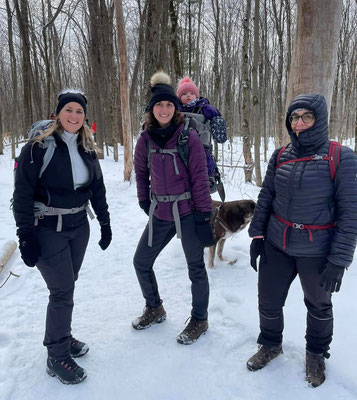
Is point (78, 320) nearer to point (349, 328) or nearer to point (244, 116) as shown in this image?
point (349, 328)

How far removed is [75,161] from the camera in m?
2.40

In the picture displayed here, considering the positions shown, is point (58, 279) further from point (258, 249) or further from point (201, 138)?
point (201, 138)

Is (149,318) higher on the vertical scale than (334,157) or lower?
lower

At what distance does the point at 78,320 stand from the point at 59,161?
1878mm

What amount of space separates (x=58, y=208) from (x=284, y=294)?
1.95m

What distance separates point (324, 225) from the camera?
7.01 feet

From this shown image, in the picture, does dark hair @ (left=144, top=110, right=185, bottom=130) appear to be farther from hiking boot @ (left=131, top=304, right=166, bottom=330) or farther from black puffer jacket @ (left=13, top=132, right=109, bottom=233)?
hiking boot @ (left=131, top=304, right=166, bottom=330)

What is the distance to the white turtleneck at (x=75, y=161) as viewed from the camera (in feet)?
7.76

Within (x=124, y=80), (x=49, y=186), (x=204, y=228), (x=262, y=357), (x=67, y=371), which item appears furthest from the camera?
(x=124, y=80)

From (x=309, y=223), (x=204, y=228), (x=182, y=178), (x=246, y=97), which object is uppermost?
(x=246, y=97)

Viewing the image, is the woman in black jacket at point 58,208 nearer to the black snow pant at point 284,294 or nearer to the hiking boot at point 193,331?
the hiking boot at point 193,331

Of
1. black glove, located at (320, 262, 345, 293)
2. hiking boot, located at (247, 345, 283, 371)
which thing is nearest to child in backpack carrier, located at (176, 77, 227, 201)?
black glove, located at (320, 262, 345, 293)

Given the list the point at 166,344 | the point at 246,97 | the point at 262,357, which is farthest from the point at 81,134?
the point at 246,97

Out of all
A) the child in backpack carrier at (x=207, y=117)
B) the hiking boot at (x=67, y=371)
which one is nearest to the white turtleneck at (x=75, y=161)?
the child in backpack carrier at (x=207, y=117)
